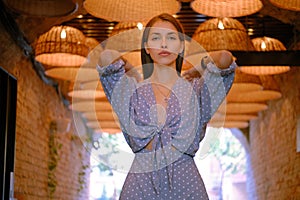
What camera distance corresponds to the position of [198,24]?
675cm

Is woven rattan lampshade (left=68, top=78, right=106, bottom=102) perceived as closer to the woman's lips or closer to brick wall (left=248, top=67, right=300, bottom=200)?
the woman's lips

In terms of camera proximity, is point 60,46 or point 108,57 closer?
point 108,57

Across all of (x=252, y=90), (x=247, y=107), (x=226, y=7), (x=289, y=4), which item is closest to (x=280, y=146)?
(x=247, y=107)

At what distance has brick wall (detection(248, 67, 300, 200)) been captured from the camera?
7141 millimetres

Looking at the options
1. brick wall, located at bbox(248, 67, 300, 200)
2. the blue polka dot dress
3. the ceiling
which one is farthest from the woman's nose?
brick wall, located at bbox(248, 67, 300, 200)

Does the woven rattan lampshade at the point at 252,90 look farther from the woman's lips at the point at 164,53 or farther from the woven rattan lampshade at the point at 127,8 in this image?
the woman's lips at the point at 164,53

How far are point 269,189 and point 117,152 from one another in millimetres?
7766

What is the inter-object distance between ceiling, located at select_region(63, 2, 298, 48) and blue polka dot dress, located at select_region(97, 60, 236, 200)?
14.5ft

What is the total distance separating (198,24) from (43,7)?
3.12 m

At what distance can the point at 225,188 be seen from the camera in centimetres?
1777

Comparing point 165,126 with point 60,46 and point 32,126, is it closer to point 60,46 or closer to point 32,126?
point 60,46

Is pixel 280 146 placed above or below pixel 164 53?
below

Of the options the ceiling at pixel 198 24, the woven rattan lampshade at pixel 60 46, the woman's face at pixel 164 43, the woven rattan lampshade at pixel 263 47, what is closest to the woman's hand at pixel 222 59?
the woman's face at pixel 164 43

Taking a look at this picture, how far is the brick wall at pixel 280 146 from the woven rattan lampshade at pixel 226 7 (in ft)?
Answer: 9.86
